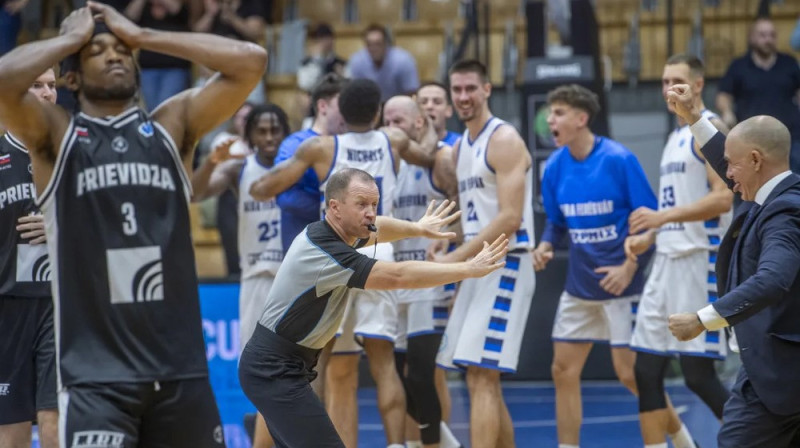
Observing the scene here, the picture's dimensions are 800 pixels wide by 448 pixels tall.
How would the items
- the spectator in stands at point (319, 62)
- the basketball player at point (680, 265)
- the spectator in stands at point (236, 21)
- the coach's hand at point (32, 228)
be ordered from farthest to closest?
1. the spectator in stands at point (236, 21)
2. the spectator in stands at point (319, 62)
3. the basketball player at point (680, 265)
4. the coach's hand at point (32, 228)

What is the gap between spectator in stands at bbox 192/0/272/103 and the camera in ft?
46.9

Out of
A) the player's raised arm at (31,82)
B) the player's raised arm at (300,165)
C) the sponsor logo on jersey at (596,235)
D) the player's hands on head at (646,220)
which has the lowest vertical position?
the sponsor logo on jersey at (596,235)

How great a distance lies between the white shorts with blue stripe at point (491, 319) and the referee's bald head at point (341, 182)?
1815 millimetres

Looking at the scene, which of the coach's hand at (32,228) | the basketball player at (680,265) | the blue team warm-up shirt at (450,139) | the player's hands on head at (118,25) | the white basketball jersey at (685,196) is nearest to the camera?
the player's hands on head at (118,25)

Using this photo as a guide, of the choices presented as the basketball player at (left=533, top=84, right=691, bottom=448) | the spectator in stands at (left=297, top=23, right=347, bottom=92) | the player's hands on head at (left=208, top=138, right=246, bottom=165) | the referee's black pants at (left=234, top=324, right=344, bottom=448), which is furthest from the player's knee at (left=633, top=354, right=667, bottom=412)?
the spectator in stands at (left=297, top=23, right=347, bottom=92)

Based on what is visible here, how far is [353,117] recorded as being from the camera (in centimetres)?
702

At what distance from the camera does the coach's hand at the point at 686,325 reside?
175 inches

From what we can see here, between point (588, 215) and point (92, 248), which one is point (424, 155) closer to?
point (588, 215)

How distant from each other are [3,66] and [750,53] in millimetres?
9889

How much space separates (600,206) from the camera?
730 centimetres

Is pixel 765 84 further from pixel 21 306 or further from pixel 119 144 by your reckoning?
pixel 119 144

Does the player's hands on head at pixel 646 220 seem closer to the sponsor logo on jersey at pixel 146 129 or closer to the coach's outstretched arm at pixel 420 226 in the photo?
the coach's outstretched arm at pixel 420 226

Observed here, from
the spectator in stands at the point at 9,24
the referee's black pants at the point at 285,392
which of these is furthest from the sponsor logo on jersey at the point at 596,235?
the spectator in stands at the point at 9,24

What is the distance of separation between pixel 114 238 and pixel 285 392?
139 centimetres
